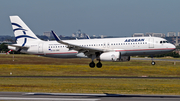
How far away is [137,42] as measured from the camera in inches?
1841

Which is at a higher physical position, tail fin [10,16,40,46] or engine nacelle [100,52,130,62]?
tail fin [10,16,40,46]

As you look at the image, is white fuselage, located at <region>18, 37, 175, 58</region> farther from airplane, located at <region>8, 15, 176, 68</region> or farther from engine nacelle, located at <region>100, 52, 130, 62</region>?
engine nacelle, located at <region>100, 52, 130, 62</region>

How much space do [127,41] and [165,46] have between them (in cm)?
564

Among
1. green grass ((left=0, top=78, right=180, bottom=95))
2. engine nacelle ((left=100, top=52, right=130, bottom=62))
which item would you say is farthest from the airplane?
green grass ((left=0, top=78, right=180, bottom=95))

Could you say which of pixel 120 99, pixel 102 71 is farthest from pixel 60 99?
pixel 102 71

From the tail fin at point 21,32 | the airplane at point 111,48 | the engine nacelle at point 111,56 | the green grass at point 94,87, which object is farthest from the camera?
the tail fin at point 21,32

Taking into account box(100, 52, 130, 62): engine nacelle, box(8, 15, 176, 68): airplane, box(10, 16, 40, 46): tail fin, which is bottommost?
box(100, 52, 130, 62): engine nacelle

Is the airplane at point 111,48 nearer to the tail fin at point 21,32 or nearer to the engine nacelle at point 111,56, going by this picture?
the engine nacelle at point 111,56

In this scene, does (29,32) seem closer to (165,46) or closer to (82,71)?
(82,71)

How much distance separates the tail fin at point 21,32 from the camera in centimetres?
5353

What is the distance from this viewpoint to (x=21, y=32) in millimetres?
54281

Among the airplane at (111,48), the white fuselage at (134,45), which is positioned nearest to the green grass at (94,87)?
the airplane at (111,48)

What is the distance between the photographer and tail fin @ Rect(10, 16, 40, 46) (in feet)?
176

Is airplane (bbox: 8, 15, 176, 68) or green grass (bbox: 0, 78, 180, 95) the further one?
airplane (bbox: 8, 15, 176, 68)
